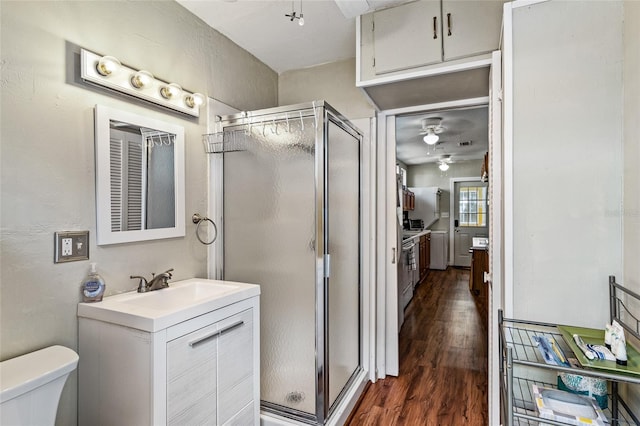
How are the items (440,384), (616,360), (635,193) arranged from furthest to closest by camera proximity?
1. (440,384)
2. (635,193)
3. (616,360)

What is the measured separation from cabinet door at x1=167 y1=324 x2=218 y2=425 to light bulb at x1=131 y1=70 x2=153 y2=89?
3.97 feet

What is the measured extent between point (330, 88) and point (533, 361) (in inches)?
88.3

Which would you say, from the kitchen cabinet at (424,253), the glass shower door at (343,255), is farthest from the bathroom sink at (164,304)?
the kitchen cabinet at (424,253)

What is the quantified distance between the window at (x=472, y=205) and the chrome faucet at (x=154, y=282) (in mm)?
7360

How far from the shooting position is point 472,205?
7633 millimetres

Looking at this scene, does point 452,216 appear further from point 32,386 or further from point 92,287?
point 32,386

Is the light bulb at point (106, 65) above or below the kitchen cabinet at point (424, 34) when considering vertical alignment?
below

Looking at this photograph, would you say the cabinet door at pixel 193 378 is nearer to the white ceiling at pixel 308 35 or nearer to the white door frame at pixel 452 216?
the white ceiling at pixel 308 35

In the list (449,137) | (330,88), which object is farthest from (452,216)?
(330,88)

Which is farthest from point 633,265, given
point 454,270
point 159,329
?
point 454,270

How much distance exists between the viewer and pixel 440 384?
2.47 metres

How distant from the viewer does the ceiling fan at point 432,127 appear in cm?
429

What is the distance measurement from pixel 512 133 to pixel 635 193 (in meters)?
0.48

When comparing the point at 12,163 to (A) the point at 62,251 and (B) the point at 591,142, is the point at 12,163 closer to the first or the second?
(A) the point at 62,251
